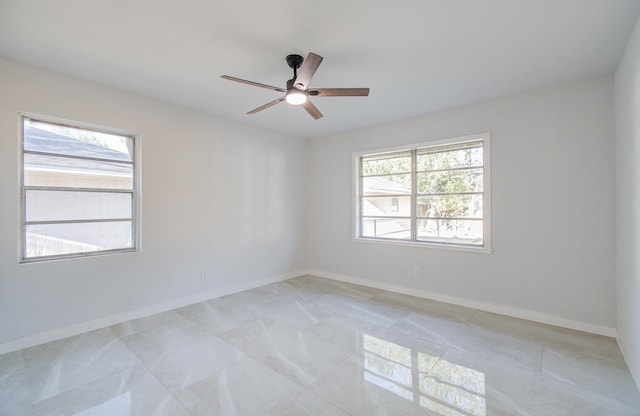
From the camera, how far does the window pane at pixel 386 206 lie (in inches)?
184

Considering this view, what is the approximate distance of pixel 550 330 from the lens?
10.2 feet

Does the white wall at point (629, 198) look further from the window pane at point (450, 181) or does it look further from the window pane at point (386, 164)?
the window pane at point (386, 164)

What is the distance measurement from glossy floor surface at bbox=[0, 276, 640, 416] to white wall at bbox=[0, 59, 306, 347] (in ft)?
1.26

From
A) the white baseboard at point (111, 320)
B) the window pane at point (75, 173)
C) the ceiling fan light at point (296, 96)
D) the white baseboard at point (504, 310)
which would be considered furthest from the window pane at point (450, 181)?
the window pane at point (75, 173)

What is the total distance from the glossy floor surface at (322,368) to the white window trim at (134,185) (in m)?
0.87

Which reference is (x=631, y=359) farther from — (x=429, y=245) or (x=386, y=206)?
(x=386, y=206)

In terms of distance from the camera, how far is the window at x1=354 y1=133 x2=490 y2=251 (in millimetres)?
3898

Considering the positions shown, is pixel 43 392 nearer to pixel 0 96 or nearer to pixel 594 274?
pixel 0 96

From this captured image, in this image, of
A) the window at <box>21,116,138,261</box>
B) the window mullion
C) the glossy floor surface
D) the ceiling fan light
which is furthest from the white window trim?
the window mullion

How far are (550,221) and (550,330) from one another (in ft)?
3.98

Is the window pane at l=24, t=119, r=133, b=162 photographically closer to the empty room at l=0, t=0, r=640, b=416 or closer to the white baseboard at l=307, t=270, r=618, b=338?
the empty room at l=0, t=0, r=640, b=416

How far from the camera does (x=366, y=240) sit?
493cm

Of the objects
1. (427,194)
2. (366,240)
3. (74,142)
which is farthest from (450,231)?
(74,142)

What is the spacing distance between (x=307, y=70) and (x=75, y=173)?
9.50 ft
